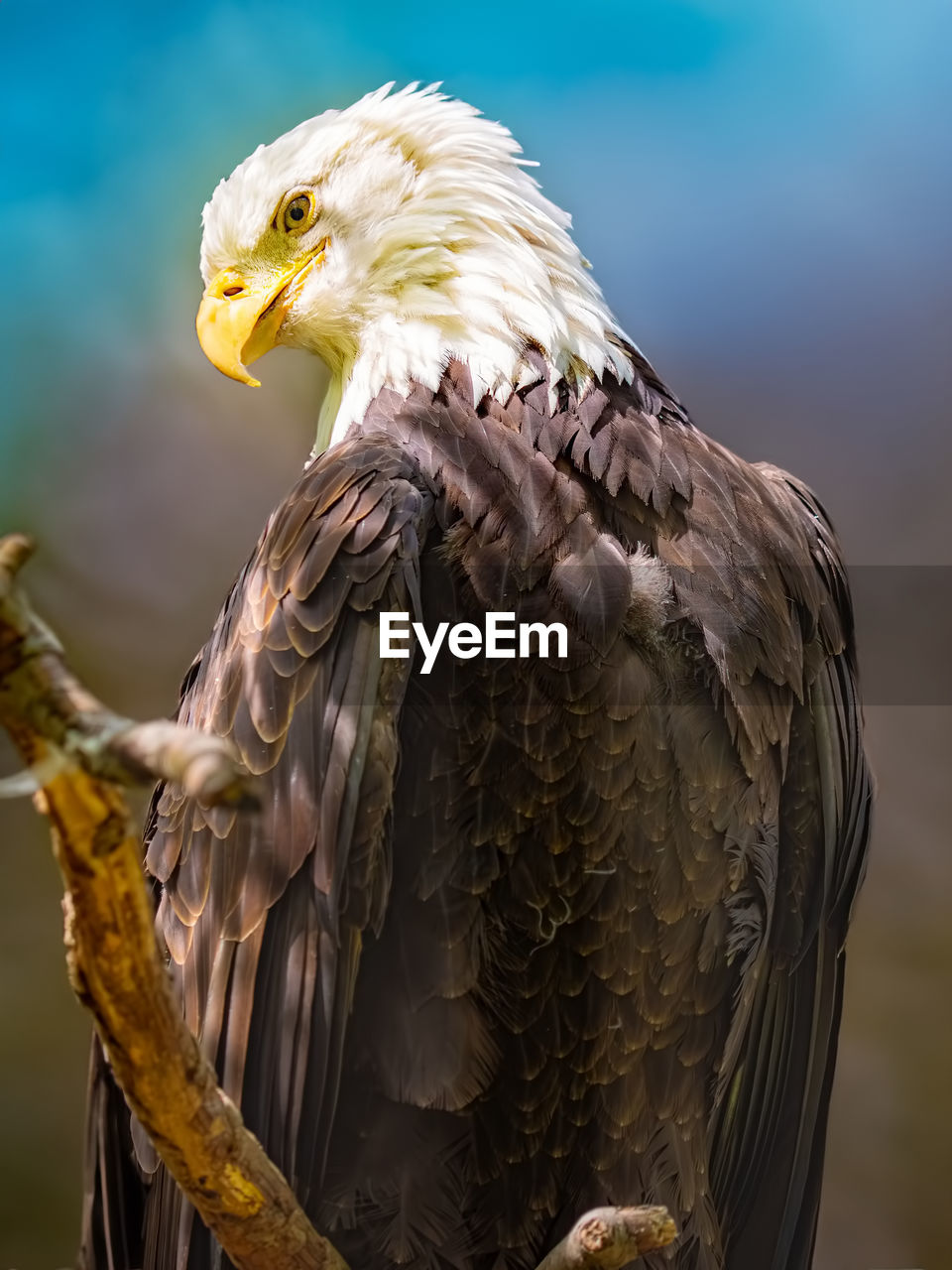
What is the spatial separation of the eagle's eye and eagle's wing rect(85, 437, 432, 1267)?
1.17ft

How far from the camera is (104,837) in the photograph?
2.05ft

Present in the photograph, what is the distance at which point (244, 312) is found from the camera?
1314 millimetres

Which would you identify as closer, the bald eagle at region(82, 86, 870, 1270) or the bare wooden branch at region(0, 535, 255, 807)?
the bare wooden branch at region(0, 535, 255, 807)

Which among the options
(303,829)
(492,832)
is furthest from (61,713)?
(492,832)

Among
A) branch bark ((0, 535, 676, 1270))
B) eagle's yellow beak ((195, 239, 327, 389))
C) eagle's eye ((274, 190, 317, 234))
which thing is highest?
eagle's eye ((274, 190, 317, 234))

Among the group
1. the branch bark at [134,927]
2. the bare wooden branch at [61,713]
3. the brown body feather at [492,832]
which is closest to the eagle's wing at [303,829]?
the brown body feather at [492,832]

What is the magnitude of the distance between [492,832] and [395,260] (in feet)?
2.05

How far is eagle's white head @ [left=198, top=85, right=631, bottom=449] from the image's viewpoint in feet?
4.33

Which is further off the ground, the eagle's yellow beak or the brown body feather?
the eagle's yellow beak

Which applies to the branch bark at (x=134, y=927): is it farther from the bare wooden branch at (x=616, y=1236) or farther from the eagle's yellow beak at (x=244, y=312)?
the eagle's yellow beak at (x=244, y=312)

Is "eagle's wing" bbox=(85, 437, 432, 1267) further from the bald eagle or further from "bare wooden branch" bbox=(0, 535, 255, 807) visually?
"bare wooden branch" bbox=(0, 535, 255, 807)

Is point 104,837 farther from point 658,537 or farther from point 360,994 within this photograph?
point 658,537

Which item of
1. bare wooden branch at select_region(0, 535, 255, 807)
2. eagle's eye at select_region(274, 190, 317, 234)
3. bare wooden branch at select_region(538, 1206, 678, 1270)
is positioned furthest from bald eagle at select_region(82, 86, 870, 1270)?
bare wooden branch at select_region(0, 535, 255, 807)

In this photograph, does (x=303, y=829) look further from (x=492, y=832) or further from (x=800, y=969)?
(x=800, y=969)
